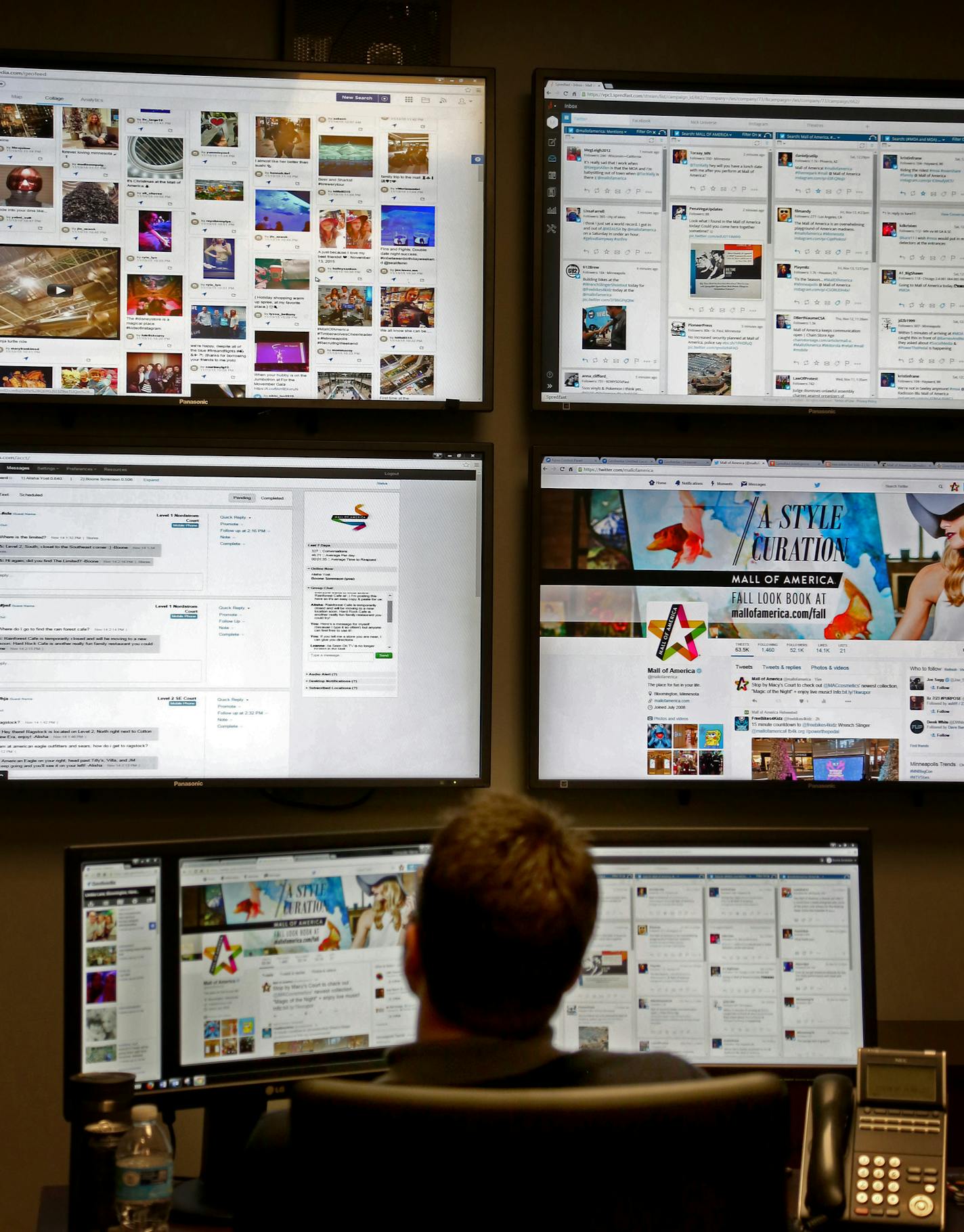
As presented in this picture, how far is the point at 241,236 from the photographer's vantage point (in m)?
2.15

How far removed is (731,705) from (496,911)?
1.35 m

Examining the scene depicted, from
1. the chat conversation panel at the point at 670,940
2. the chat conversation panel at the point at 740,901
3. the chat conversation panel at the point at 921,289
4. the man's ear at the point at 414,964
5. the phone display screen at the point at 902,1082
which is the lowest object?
the phone display screen at the point at 902,1082

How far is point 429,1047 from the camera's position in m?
0.94

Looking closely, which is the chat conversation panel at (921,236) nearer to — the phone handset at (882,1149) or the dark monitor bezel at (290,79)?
the dark monitor bezel at (290,79)

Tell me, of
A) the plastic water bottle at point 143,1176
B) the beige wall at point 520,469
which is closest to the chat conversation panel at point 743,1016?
the beige wall at point 520,469

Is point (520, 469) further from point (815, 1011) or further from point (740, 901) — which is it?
point (815, 1011)

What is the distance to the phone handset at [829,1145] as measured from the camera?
148 cm

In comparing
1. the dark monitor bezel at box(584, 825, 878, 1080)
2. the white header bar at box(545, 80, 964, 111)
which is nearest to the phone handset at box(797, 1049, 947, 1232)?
the dark monitor bezel at box(584, 825, 878, 1080)

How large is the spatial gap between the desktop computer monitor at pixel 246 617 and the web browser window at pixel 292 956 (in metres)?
0.52

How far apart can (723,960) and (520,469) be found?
101cm

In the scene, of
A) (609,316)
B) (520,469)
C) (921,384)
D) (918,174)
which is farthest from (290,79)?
(921,384)

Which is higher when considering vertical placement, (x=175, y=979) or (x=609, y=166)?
(x=609, y=166)

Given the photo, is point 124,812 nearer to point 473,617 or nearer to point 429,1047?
point 473,617

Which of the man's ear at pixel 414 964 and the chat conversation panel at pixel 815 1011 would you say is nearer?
the man's ear at pixel 414 964
